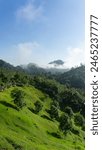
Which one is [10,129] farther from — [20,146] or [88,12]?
[88,12]

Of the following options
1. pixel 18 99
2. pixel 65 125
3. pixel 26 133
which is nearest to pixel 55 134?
pixel 65 125

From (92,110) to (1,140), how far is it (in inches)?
3170

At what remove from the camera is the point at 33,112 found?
15875 centimetres

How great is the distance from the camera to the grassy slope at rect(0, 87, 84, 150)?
99.7m

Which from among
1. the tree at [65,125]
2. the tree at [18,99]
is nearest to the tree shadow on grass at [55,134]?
the tree at [65,125]

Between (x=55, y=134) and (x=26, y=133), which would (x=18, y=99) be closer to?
(x=55, y=134)

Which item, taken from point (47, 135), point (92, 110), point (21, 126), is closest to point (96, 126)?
point (92, 110)

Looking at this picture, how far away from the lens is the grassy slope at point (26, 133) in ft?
327

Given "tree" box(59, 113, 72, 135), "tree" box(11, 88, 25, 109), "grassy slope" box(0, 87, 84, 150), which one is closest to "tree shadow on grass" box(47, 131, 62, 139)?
"grassy slope" box(0, 87, 84, 150)

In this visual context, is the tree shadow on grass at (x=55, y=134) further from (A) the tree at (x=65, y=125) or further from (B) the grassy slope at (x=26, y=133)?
(A) the tree at (x=65, y=125)

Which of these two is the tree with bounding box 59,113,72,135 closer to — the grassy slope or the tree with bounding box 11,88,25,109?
the grassy slope

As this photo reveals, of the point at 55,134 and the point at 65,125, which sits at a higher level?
the point at 65,125

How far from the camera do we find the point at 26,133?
11844 cm

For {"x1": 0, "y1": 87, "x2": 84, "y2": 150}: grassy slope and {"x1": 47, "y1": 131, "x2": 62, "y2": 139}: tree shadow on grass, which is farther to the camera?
{"x1": 47, "y1": 131, "x2": 62, "y2": 139}: tree shadow on grass
